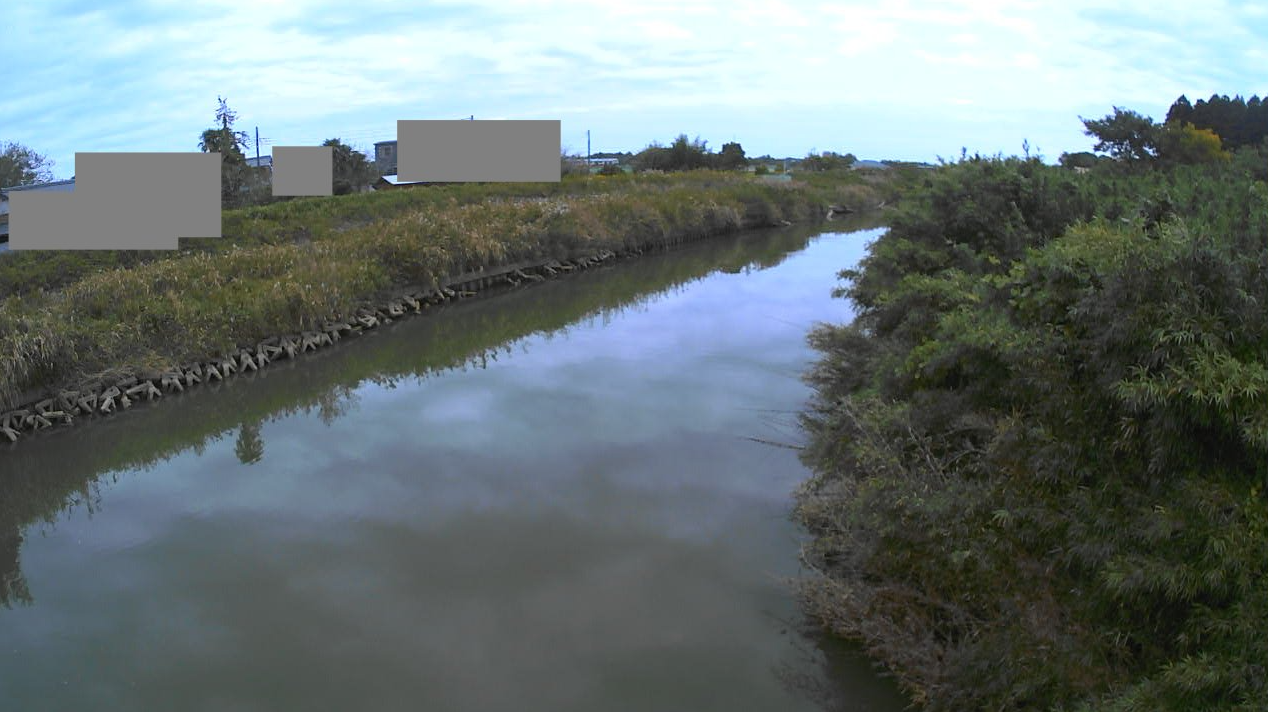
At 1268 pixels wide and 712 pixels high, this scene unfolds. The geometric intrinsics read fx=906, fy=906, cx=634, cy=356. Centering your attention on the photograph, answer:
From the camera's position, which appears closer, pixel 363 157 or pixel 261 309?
pixel 261 309

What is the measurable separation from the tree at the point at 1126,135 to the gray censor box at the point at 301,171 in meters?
20.9

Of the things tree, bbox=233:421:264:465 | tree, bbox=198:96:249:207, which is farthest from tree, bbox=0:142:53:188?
tree, bbox=233:421:264:465

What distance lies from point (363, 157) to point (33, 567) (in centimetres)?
3077

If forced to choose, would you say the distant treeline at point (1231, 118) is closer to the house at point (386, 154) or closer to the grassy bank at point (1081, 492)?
the grassy bank at point (1081, 492)

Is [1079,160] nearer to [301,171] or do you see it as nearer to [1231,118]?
[1231,118]

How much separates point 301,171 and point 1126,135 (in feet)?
74.2

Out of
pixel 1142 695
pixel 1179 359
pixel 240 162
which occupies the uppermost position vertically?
pixel 240 162

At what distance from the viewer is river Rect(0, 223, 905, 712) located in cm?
516

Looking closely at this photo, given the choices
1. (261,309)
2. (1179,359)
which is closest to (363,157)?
(261,309)

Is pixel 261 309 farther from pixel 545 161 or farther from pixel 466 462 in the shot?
pixel 545 161

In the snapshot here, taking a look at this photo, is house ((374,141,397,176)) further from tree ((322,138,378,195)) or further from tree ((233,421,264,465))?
tree ((233,421,264,465))

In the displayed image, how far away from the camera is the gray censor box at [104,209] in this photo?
56.2ft

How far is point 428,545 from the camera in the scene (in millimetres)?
6793

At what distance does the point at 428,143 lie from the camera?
25.9 metres
